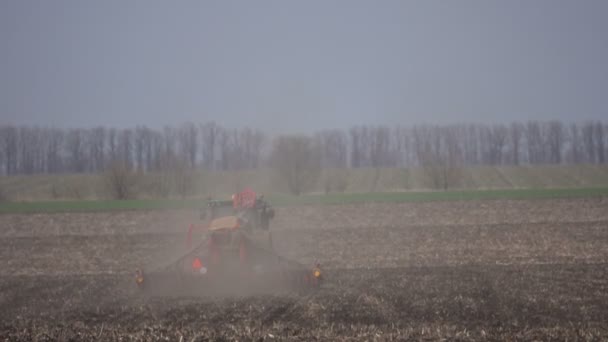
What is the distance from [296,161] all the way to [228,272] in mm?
22177

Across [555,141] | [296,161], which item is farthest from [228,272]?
[555,141]

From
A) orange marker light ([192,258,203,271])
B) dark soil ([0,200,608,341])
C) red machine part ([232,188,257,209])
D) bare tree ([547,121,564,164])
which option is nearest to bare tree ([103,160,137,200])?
dark soil ([0,200,608,341])

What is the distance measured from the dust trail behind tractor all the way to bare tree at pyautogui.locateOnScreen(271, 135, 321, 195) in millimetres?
12424

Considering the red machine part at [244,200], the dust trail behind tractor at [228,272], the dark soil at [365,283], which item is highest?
the red machine part at [244,200]

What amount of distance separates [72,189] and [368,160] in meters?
36.0

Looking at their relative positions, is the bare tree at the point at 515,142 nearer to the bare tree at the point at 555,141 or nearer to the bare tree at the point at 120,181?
the bare tree at the point at 555,141

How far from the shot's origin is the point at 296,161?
108 feet

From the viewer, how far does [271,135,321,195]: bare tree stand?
26.6 metres

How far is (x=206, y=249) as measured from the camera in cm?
1106

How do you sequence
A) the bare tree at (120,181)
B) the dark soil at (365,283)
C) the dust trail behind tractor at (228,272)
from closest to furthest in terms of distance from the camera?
the dark soil at (365,283) < the dust trail behind tractor at (228,272) < the bare tree at (120,181)

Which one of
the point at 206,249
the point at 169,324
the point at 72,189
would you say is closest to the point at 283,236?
the point at 206,249

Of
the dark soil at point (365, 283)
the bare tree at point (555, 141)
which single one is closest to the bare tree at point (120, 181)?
the dark soil at point (365, 283)

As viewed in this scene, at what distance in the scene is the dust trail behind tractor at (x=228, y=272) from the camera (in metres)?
10.8

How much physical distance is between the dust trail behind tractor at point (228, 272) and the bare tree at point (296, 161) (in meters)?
12.4
